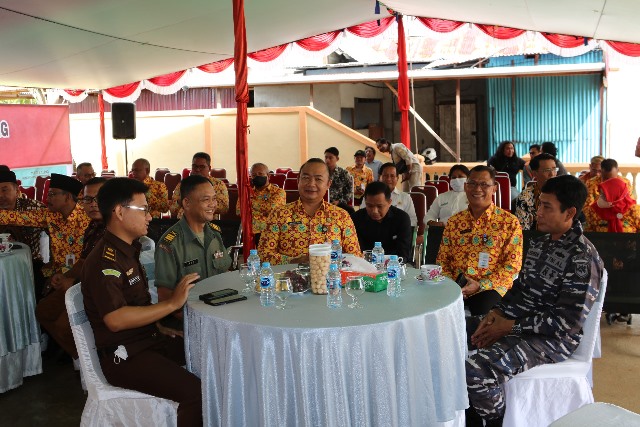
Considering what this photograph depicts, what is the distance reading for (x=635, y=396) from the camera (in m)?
3.89

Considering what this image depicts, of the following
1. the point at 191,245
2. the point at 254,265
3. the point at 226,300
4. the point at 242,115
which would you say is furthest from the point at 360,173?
the point at 226,300

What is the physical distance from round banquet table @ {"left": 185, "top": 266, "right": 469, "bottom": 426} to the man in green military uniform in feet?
2.06

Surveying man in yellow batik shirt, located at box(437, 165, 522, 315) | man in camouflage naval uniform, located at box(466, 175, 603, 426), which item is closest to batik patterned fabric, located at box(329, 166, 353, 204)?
man in yellow batik shirt, located at box(437, 165, 522, 315)

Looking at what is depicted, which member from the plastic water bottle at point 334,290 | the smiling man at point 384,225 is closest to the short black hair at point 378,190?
the smiling man at point 384,225

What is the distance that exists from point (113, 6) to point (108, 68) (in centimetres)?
533

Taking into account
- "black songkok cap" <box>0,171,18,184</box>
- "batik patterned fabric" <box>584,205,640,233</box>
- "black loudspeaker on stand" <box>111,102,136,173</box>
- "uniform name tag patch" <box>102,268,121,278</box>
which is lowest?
"batik patterned fabric" <box>584,205,640,233</box>

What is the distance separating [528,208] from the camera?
5.50 metres

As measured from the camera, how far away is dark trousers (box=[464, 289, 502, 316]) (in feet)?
12.7

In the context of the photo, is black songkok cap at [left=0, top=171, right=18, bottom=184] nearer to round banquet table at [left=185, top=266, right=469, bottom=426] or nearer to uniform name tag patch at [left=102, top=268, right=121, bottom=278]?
uniform name tag patch at [left=102, top=268, right=121, bottom=278]

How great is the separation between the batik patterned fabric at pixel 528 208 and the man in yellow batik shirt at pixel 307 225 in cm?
211

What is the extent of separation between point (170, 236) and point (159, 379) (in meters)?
0.86

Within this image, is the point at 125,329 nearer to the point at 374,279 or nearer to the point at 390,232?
the point at 374,279

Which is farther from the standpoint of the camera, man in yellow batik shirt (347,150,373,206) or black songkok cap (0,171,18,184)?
man in yellow batik shirt (347,150,373,206)

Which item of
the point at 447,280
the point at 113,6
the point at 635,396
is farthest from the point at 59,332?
the point at 113,6
